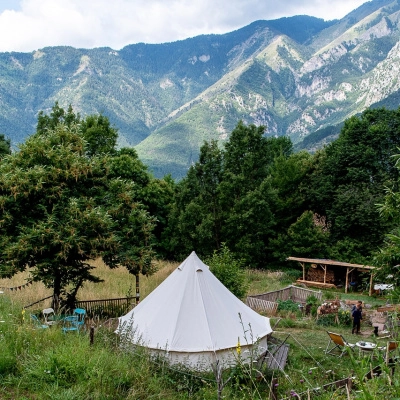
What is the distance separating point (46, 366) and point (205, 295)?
5489 mm

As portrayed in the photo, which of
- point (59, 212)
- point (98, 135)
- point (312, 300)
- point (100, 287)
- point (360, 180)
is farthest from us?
point (98, 135)

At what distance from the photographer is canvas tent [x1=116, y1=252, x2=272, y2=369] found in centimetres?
953

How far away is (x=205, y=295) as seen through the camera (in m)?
10.5

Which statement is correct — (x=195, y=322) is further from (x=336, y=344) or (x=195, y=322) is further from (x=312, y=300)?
(x=312, y=300)

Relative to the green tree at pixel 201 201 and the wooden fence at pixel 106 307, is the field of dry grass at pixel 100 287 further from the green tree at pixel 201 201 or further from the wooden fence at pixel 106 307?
the green tree at pixel 201 201

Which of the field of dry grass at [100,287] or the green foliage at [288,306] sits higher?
the field of dry grass at [100,287]

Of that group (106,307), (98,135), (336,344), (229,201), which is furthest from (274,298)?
(98,135)

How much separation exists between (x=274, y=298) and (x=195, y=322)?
398 inches

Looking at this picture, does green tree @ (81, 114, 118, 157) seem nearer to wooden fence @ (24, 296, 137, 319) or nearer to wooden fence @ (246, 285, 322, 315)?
wooden fence @ (246, 285, 322, 315)

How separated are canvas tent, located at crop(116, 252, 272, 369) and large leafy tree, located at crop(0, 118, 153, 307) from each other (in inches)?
67.5

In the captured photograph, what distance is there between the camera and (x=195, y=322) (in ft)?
32.7

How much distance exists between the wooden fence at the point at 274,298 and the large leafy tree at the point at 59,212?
253 inches

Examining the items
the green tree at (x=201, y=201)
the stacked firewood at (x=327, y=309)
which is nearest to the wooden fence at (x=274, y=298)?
the stacked firewood at (x=327, y=309)

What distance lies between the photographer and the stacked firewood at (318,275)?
2841 cm
